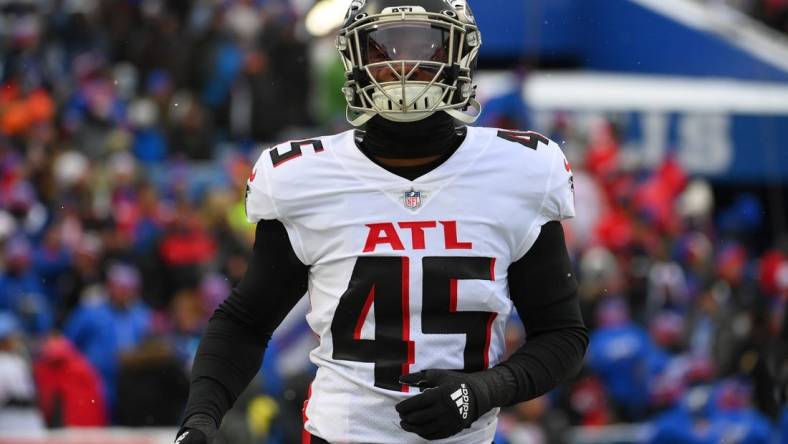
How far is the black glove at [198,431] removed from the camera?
3303 millimetres

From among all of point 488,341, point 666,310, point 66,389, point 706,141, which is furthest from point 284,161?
point 706,141

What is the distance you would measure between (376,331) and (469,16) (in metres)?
0.75

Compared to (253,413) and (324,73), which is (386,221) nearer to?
(253,413)

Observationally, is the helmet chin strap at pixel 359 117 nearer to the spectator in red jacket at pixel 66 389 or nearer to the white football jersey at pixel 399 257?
the white football jersey at pixel 399 257

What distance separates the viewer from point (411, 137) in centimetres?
349

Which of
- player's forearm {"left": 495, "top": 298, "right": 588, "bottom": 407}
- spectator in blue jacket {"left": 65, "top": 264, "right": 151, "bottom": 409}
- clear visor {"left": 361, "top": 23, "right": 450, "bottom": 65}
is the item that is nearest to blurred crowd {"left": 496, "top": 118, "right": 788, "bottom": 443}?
spectator in blue jacket {"left": 65, "top": 264, "right": 151, "bottom": 409}

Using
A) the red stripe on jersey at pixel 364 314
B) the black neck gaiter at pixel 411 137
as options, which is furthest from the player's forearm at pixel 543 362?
the black neck gaiter at pixel 411 137

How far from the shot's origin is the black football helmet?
3.41 metres

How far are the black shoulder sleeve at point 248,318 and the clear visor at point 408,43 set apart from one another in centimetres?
45

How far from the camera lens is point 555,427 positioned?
9594mm

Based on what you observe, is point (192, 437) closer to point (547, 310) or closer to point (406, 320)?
point (406, 320)

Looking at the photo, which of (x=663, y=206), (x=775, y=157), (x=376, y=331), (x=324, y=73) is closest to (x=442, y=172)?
(x=376, y=331)

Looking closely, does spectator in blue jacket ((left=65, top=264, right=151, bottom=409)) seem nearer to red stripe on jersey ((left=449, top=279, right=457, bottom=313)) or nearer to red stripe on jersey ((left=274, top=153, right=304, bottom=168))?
red stripe on jersey ((left=274, top=153, right=304, bottom=168))

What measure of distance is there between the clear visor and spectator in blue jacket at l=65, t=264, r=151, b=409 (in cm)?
651
